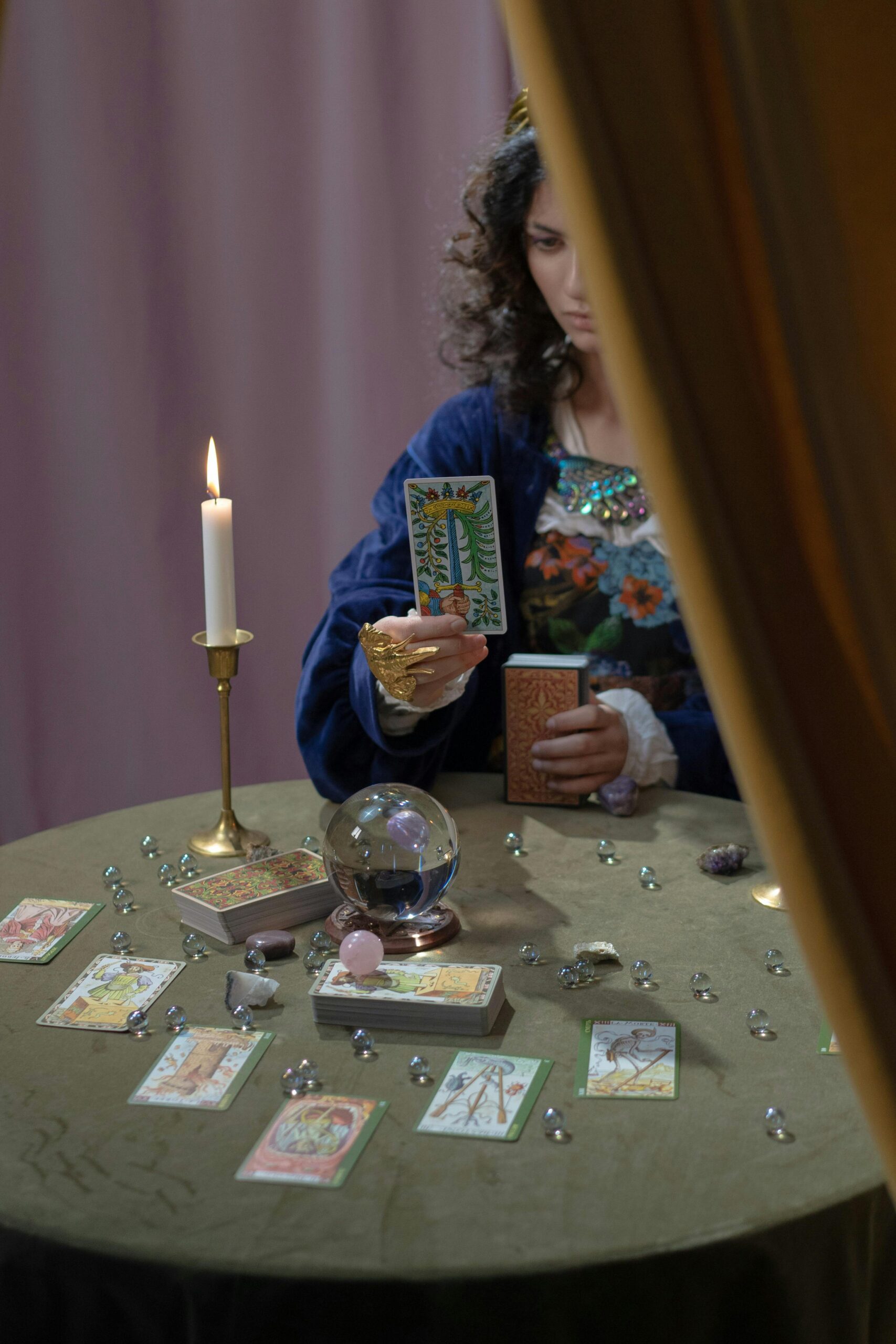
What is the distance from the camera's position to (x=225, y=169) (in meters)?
2.44

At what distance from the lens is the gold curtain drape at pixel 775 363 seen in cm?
64

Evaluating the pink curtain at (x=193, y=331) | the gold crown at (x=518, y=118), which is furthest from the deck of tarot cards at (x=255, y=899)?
A: the pink curtain at (x=193, y=331)

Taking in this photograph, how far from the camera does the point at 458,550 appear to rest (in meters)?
1.28

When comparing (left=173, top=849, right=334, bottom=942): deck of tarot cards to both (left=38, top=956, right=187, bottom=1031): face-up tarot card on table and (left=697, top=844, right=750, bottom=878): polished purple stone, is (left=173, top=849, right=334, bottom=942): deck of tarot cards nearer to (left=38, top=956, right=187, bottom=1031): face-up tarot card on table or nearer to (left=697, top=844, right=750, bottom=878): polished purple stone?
(left=38, top=956, right=187, bottom=1031): face-up tarot card on table

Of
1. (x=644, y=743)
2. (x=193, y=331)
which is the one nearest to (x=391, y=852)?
(x=644, y=743)

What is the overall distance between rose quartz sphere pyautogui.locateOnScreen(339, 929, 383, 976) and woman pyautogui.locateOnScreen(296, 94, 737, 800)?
531 mm

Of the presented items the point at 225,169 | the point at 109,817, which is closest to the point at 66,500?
the point at 225,169

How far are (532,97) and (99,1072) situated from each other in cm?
73

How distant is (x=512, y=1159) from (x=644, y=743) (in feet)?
2.72

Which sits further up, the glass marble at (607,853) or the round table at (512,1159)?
the glass marble at (607,853)

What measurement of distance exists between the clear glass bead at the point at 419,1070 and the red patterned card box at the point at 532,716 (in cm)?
62

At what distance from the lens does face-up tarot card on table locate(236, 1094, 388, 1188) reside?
79cm

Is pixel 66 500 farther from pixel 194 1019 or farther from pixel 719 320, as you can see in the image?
pixel 719 320

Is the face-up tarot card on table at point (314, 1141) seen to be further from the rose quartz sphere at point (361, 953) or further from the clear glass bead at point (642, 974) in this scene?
the clear glass bead at point (642, 974)
